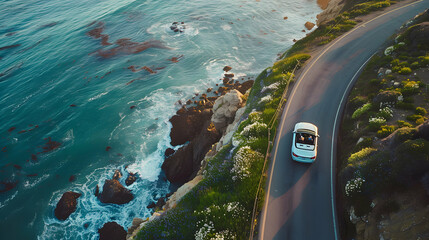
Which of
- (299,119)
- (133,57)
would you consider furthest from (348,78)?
(133,57)

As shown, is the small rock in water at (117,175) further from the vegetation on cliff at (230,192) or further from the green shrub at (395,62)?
the green shrub at (395,62)

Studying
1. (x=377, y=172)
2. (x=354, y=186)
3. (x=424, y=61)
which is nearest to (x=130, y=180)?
(x=354, y=186)

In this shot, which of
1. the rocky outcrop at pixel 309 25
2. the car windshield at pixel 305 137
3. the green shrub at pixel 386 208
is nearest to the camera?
the green shrub at pixel 386 208

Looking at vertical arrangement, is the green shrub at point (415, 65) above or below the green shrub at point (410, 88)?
above

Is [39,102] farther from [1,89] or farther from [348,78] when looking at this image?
[348,78]

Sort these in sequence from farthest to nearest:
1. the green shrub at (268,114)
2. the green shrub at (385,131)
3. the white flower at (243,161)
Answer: the green shrub at (268,114), the white flower at (243,161), the green shrub at (385,131)

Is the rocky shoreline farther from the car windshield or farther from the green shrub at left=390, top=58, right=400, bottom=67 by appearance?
the green shrub at left=390, top=58, right=400, bottom=67

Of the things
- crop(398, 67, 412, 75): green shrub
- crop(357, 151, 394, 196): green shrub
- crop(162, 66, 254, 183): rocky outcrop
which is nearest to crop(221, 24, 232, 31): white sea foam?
crop(162, 66, 254, 183): rocky outcrop

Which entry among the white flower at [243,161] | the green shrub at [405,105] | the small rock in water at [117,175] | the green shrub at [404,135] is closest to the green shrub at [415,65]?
the green shrub at [405,105]
